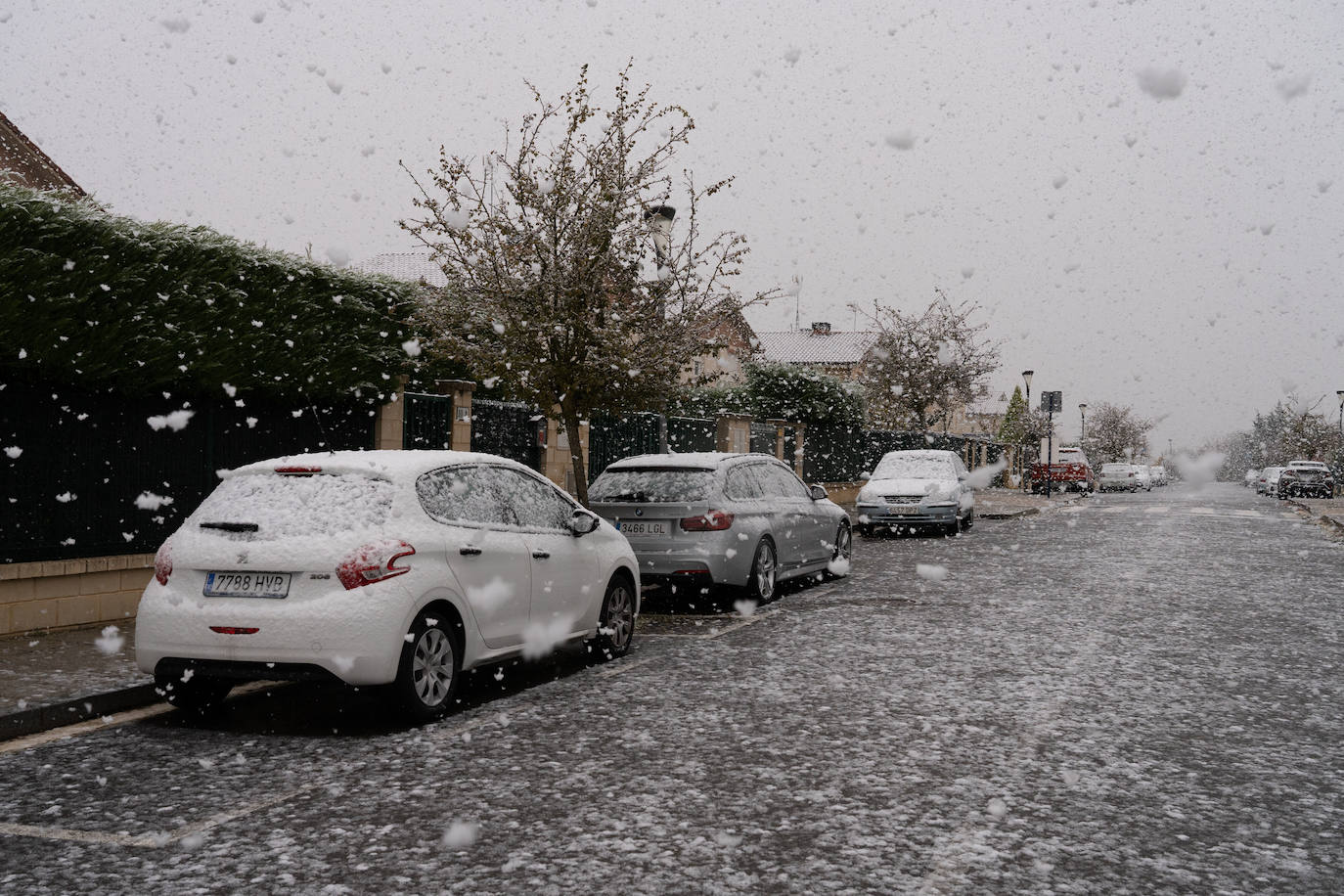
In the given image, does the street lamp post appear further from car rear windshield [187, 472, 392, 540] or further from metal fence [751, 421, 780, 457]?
car rear windshield [187, 472, 392, 540]

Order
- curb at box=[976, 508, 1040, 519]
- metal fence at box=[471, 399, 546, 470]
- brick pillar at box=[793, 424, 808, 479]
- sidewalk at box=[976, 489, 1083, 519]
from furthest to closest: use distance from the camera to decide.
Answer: sidewalk at box=[976, 489, 1083, 519]
curb at box=[976, 508, 1040, 519]
brick pillar at box=[793, 424, 808, 479]
metal fence at box=[471, 399, 546, 470]

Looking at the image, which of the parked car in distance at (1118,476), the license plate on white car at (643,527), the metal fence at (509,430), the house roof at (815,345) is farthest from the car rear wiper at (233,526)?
the house roof at (815,345)

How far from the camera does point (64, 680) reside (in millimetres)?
7148

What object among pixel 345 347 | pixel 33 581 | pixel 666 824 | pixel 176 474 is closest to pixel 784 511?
pixel 345 347

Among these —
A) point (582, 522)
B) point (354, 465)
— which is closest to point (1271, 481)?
point (582, 522)

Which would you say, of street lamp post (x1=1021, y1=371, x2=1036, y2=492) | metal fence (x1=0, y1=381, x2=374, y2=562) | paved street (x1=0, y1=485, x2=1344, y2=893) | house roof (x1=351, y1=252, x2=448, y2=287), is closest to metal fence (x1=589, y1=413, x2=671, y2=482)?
metal fence (x1=0, y1=381, x2=374, y2=562)

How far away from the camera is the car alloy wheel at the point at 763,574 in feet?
38.5

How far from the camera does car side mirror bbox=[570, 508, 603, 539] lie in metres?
8.26

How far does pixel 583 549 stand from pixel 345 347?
5133 mm

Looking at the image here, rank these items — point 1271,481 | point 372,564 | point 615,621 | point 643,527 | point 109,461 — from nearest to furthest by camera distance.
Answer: point 372,564, point 615,621, point 109,461, point 643,527, point 1271,481

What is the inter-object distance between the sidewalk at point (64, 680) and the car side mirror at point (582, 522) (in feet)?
9.57

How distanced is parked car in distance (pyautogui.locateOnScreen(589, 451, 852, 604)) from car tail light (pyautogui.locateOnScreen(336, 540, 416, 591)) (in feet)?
16.3

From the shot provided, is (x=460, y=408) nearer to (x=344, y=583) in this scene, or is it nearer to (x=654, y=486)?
(x=654, y=486)

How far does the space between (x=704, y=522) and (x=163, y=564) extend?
5.58 metres
